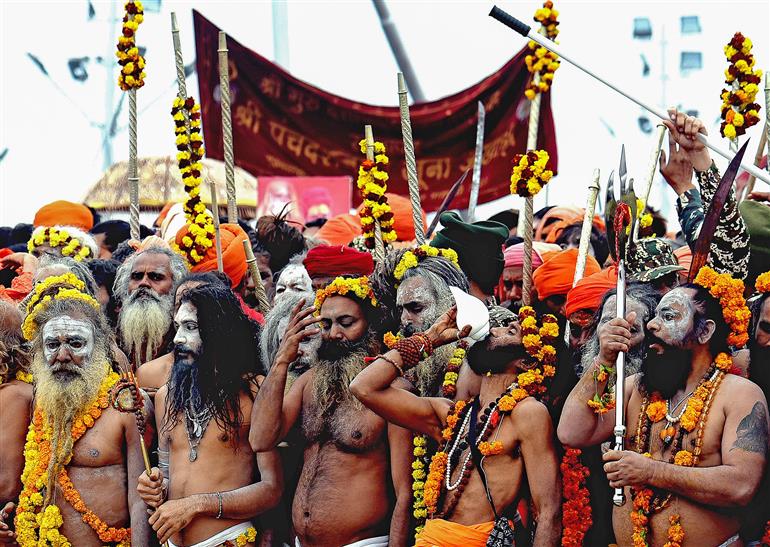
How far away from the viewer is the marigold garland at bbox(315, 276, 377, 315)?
6.13 m

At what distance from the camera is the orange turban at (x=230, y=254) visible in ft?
25.9

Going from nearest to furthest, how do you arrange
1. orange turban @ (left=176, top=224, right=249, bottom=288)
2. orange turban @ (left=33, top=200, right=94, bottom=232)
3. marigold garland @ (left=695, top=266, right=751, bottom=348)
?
marigold garland @ (left=695, top=266, right=751, bottom=348), orange turban @ (left=176, top=224, right=249, bottom=288), orange turban @ (left=33, top=200, right=94, bottom=232)

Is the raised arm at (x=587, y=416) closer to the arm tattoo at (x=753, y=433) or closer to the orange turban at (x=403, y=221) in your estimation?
the arm tattoo at (x=753, y=433)

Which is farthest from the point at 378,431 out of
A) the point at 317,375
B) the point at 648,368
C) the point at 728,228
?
the point at 728,228

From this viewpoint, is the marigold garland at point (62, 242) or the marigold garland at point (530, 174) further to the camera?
the marigold garland at point (62, 242)

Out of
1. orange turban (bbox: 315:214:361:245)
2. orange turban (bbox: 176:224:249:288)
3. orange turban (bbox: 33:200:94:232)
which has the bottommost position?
orange turban (bbox: 176:224:249:288)

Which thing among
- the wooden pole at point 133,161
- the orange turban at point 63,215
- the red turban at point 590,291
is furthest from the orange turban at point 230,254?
the orange turban at point 63,215

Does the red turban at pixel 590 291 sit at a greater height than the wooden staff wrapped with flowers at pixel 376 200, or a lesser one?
lesser

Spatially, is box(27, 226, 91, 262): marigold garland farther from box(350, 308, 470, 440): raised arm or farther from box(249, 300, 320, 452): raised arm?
box(350, 308, 470, 440): raised arm

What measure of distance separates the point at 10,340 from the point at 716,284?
3.49m

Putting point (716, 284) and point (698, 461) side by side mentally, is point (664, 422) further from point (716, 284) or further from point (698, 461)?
point (716, 284)

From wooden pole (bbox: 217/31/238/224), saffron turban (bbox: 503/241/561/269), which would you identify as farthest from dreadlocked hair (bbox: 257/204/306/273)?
saffron turban (bbox: 503/241/561/269)

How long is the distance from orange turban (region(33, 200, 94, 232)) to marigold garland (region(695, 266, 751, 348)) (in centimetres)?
655

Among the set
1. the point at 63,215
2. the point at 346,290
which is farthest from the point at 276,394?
the point at 63,215
